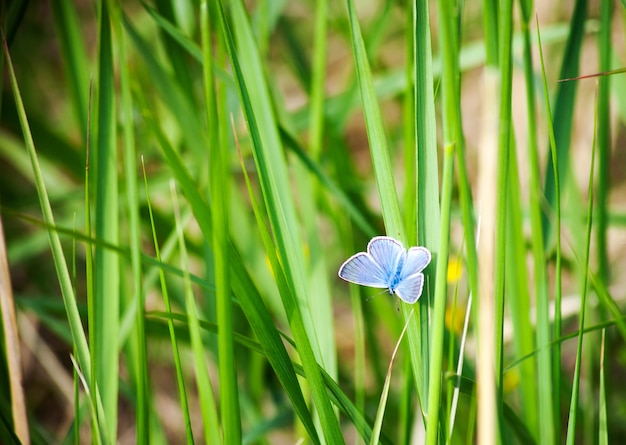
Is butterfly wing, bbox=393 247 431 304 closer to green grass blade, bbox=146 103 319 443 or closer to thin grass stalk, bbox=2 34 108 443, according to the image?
green grass blade, bbox=146 103 319 443

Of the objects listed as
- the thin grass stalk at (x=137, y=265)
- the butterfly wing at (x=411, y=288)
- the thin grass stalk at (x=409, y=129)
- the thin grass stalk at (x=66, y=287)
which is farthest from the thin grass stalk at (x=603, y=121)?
the thin grass stalk at (x=66, y=287)

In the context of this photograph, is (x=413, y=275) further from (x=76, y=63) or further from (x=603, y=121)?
(x=76, y=63)

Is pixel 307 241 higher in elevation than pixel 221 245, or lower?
lower

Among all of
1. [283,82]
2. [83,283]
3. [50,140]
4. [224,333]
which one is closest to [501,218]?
[224,333]

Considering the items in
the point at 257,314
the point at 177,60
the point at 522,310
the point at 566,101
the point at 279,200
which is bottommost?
the point at 522,310

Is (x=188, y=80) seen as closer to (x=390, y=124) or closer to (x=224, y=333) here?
(x=224, y=333)

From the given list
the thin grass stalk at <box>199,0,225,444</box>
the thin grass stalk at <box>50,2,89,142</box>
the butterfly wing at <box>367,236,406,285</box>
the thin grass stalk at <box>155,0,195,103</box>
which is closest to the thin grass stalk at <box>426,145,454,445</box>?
the butterfly wing at <box>367,236,406,285</box>

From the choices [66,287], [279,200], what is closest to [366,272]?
[279,200]
